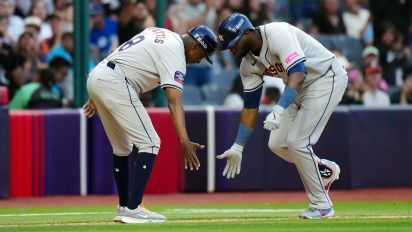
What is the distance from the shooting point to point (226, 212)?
10750 millimetres

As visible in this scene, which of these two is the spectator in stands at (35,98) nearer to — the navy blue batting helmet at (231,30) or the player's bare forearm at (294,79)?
the navy blue batting helmet at (231,30)

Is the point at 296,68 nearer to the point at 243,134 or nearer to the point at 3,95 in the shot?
the point at 243,134

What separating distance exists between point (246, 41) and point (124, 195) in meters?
1.75

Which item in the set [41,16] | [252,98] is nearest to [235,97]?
[41,16]

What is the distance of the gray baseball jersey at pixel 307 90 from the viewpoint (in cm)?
909

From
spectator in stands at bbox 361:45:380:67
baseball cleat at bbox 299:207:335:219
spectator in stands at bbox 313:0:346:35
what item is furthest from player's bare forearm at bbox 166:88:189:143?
spectator in stands at bbox 313:0:346:35

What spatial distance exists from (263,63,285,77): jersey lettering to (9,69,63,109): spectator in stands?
16.1ft

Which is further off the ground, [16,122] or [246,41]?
[246,41]

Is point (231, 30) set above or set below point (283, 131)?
above

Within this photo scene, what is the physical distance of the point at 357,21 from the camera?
17453 mm

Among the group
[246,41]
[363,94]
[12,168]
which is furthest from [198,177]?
[246,41]

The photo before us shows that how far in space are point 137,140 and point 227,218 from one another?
4.25 feet

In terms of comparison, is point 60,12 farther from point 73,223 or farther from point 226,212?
point 73,223

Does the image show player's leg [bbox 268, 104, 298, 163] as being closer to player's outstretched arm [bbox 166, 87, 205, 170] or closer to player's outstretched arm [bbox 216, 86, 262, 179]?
player's outstretched arm [bbox 216, 86, 262, 179]
